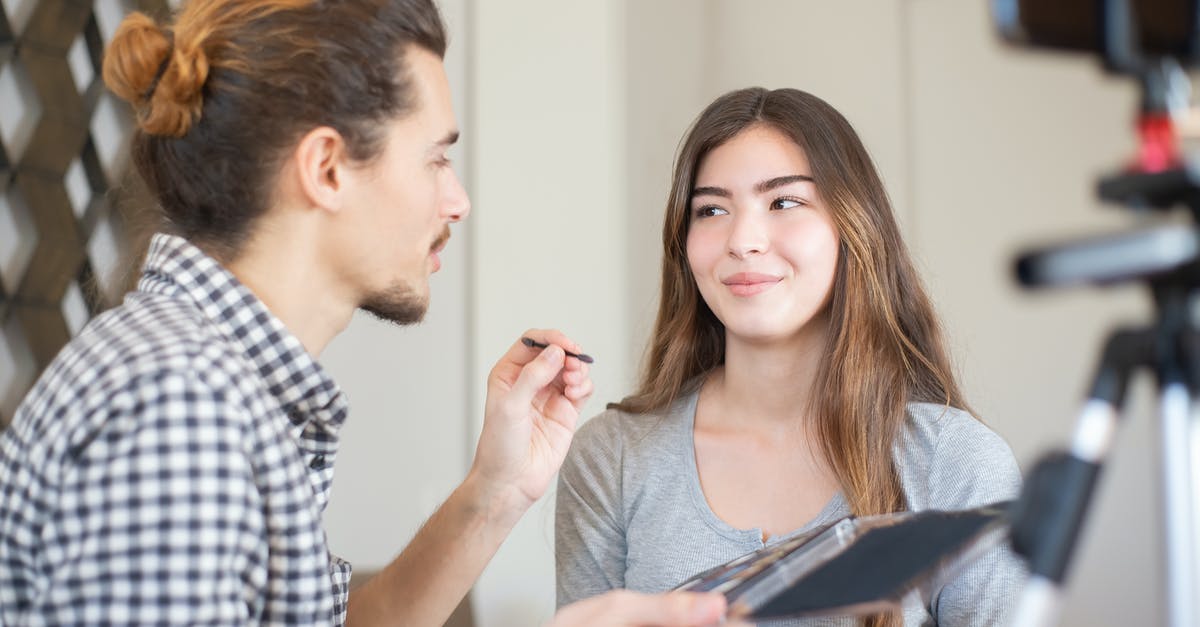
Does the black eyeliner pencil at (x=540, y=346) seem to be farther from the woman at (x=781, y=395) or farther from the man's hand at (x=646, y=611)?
the man's hand at (x=646, y=611)

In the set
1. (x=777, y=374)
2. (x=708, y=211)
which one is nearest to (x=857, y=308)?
(x=777, y=374)

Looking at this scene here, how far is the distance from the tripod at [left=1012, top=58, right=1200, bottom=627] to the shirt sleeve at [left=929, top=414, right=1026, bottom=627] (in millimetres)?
777

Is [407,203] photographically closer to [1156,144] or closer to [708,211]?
[708,211]

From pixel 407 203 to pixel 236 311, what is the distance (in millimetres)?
235

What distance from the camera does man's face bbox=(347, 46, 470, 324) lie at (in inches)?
51.2

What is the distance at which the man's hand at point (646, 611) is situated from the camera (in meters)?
0.94

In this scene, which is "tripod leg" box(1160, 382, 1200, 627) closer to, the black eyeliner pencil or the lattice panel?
the black eyeliner pencil

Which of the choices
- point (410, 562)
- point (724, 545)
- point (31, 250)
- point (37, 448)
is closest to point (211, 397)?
point (37, 448)

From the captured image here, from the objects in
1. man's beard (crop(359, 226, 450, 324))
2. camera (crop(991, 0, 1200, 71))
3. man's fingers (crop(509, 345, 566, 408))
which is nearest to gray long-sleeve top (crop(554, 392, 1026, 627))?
man's fingers (crop(509, 345, 566, 408))

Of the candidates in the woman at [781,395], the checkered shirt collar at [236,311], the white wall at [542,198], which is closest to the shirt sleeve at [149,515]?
the checkered shirt collar at [236,311]

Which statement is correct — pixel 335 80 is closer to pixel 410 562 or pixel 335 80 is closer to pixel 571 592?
pixel 410 562

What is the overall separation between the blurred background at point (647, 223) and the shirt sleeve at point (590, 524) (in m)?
0.84

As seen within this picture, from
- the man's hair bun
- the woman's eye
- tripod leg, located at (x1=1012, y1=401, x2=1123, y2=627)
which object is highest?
the man's hair bun

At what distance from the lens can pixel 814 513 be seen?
1.62 meters
